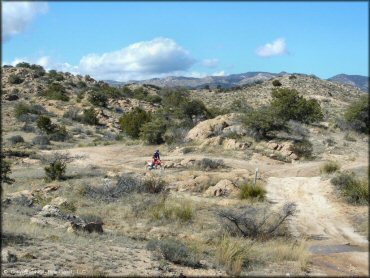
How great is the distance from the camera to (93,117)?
176 ft

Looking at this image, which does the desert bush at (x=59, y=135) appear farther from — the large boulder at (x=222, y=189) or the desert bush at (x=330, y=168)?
the desert bush at (x=330, y=168)

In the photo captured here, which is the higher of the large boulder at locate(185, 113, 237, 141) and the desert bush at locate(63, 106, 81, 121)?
the desert bush at locate(63, 106, 81, 121)

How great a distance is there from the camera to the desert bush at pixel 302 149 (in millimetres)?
30859

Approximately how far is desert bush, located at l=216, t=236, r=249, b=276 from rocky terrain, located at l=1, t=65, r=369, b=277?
0.13 ft

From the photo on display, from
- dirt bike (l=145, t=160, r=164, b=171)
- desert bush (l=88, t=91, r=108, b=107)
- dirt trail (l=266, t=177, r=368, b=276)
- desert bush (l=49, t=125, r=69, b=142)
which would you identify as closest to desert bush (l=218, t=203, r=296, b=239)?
dirt trail (l=266, t=177, r=368, b=276)

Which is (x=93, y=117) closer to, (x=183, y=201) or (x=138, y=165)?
(x=138, y=165)

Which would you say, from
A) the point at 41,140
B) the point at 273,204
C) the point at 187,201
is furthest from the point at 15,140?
the point at 273,204

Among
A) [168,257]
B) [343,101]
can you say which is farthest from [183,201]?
[343,101]

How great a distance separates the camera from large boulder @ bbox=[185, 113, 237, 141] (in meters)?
36.1

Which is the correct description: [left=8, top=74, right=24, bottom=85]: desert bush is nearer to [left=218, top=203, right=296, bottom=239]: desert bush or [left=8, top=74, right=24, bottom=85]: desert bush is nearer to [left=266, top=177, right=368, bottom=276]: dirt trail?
[left=266, top=177, right=368, bottom=276]: dirt trail

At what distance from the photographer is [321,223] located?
17.1 m

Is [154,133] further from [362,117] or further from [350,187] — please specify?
[362,117]

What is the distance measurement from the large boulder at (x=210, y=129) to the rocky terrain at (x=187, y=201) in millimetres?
119

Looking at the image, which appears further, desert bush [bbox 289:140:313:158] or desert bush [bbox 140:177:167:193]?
desert bush [bbox 289:140:313:158]
